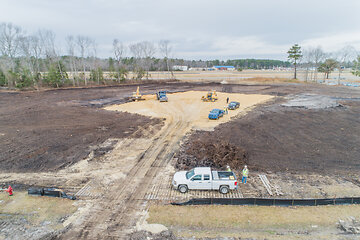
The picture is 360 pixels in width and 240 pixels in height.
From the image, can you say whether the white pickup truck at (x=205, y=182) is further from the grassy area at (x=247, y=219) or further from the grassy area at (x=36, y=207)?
the grassy area at (x=36, y=207)

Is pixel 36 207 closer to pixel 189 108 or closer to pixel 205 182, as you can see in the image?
Answer: pixel 205 182

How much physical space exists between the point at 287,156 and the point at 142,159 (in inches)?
542

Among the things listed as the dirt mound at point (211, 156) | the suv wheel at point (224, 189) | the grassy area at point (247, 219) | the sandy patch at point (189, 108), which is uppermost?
the sandy patch at point (189, 108)

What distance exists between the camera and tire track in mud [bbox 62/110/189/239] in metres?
11.5

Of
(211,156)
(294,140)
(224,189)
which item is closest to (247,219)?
(224,189)

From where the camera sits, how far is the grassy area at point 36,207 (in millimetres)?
12573

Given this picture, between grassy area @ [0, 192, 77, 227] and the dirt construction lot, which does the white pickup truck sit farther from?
grassy area @ [0, 192, 77, 227]

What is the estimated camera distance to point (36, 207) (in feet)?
44.0

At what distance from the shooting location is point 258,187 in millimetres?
15492

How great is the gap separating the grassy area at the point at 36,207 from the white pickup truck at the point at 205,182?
274 inches

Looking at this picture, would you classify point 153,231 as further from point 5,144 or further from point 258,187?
point 5,144

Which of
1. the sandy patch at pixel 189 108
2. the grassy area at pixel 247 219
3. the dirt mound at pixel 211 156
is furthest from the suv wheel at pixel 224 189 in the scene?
the sandy patch at pixel 189 108

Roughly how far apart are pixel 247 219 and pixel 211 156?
7820 mm

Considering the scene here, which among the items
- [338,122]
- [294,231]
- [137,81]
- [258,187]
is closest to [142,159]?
[258,187]
